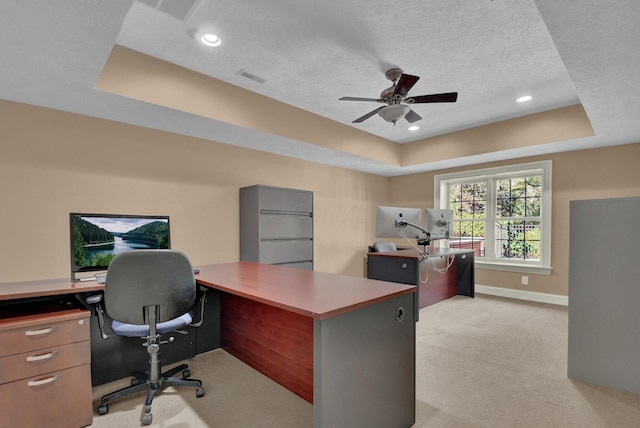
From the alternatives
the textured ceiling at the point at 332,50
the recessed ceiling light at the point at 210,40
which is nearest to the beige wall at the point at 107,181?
the textured ceiling at the point at 332,50

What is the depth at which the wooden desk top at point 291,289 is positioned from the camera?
4.63 feet

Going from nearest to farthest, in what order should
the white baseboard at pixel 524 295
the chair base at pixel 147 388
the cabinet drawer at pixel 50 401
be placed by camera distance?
1. the cabinet drawer at pixel 50 401
2. the chair base at pixel 147 388
3. the white baseboard at pixel 524 295

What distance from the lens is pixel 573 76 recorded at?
2418 millimetres

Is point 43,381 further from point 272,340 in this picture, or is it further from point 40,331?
point 272,340

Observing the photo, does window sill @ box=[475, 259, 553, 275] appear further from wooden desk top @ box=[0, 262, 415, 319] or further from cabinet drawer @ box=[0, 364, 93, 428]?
cabinet drawer @ box=[0, 364, 93, 428]

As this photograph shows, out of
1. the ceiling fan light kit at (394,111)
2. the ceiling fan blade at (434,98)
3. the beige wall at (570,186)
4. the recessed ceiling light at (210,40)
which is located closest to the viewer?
the recessed ceiling light at (210,40)

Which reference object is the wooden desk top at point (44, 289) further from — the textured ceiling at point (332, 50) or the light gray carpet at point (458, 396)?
the textured ceiling at point (332, 50)

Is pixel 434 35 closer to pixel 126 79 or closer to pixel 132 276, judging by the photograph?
pixel 126 79

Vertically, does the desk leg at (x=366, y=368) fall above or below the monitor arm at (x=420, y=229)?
below

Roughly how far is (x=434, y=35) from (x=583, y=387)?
2947mm

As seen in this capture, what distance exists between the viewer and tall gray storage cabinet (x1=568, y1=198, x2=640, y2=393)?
2.18 metres

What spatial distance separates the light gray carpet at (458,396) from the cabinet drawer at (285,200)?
188cm

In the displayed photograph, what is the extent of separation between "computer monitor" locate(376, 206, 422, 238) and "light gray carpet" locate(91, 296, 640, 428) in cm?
132

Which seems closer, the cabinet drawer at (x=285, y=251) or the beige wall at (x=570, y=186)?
the cabinet drawer at (x=285, y=251)
